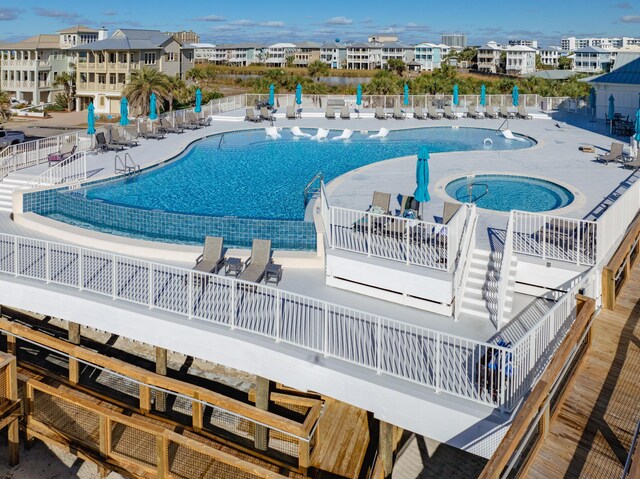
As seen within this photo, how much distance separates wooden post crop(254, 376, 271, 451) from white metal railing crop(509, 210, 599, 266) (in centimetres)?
527

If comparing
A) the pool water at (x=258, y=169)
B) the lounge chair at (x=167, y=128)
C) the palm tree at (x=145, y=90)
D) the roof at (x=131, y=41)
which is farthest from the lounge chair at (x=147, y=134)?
the roof at (x=131, y=41)

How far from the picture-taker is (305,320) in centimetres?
977

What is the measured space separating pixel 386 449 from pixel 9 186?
43.3ft

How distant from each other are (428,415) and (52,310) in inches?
292

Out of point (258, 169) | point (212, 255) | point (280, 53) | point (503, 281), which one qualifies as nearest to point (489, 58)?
point (280, 53)

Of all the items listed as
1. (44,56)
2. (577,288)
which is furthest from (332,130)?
(44,56)

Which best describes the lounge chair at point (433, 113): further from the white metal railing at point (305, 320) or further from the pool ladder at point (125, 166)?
the white metal railing at point (305, 320)

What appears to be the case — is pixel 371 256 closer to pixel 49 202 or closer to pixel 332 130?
pixel 49 202

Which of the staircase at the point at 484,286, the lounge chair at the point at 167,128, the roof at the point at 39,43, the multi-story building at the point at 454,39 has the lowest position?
the staircase at the point at 484,286

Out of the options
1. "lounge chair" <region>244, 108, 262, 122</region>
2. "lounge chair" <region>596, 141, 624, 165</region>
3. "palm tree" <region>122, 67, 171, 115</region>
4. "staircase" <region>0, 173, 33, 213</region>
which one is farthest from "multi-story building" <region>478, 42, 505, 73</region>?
"staircase" <region>0, 173, 33, 213</region>

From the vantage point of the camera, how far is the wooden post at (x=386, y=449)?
941 centimetres

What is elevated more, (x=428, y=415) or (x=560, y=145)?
(x=560, y=145)

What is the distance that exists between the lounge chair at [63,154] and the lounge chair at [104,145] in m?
1.13

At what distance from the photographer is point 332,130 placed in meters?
30.2
